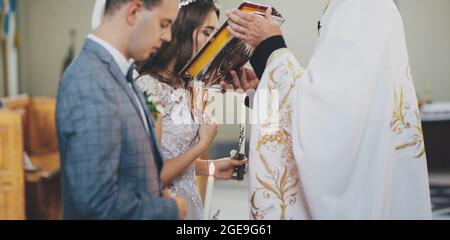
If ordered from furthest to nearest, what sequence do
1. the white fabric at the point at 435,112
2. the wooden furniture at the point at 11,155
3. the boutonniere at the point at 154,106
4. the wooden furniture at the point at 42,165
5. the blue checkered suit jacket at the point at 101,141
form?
the white fabric at the point at 435,112, the wooden furniture at the point at 42,165, the wooden furniture at the point at 11,155, the boutonniere at the point at 154,106, the blue checkered suit jacket at the point at 101,141

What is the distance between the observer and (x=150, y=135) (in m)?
1.08

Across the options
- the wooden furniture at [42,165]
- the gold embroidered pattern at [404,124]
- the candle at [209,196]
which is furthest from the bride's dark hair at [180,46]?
the wooden furniture at [42,165]

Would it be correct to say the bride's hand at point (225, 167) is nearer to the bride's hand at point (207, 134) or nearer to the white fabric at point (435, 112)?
the bride's hand at point (207, 134)

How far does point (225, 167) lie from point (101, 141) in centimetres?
34

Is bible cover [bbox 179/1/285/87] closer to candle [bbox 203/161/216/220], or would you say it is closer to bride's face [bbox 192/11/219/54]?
bride's face [bbox 192/11/219/54]

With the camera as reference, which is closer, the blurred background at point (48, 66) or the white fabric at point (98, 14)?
the white fabric at point (98, 14)

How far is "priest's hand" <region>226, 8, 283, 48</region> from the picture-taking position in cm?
119

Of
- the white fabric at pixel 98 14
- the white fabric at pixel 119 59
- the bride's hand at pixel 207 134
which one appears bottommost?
the bride's hand at pixel 207 134

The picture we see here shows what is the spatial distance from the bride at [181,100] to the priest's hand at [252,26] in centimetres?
4

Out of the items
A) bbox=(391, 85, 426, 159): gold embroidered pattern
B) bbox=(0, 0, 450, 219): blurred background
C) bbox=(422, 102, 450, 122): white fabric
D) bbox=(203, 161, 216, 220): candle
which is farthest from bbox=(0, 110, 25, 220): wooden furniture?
bbox=(422, 102, 450, 122): white fabric

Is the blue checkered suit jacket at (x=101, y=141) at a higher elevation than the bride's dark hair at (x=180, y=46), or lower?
lower

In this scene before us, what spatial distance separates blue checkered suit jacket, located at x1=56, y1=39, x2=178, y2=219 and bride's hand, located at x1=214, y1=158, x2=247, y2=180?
0.73 feet

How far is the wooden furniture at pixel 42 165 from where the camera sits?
2471 mm
